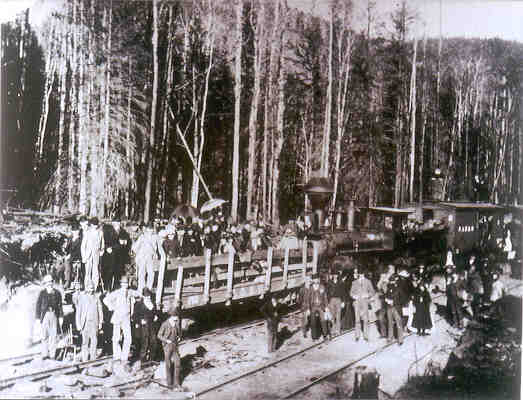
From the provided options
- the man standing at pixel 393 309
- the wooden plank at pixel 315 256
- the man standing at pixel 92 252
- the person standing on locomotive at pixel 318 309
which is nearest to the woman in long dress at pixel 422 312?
the man standing at pixel 393 309

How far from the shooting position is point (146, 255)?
5660mm

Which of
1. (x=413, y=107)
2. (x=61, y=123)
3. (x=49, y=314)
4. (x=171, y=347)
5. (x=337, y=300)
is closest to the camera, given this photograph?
(x=171, y=347)

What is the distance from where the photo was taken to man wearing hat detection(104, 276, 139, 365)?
17.1 feet

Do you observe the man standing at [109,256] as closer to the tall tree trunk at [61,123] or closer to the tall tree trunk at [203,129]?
the tall tree trunk at [61,123]

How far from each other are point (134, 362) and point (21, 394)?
3.96ft

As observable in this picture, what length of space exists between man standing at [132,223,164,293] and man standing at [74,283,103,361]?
1.80ft

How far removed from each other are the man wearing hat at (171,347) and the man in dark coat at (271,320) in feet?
4.40

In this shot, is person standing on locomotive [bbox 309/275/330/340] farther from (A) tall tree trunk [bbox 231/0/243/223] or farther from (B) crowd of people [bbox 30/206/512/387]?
(A) tall tree trunk [bbox 231/0/243/223]

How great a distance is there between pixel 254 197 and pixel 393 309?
2.65 metres

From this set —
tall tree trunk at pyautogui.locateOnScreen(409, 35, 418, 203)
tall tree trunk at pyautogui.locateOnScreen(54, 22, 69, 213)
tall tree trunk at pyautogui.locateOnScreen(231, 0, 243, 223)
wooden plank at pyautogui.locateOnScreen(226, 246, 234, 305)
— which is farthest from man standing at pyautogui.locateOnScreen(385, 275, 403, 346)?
tall tree trunk at pyautogui.locateOnScreen(54, 22, 69, 213)

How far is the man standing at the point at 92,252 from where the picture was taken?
5.49m

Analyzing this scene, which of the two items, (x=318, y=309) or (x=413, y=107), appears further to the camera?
(x=413, y=107)

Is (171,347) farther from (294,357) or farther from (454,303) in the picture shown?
(454,303)

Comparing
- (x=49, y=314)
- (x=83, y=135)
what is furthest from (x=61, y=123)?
(x=49, y=314)
